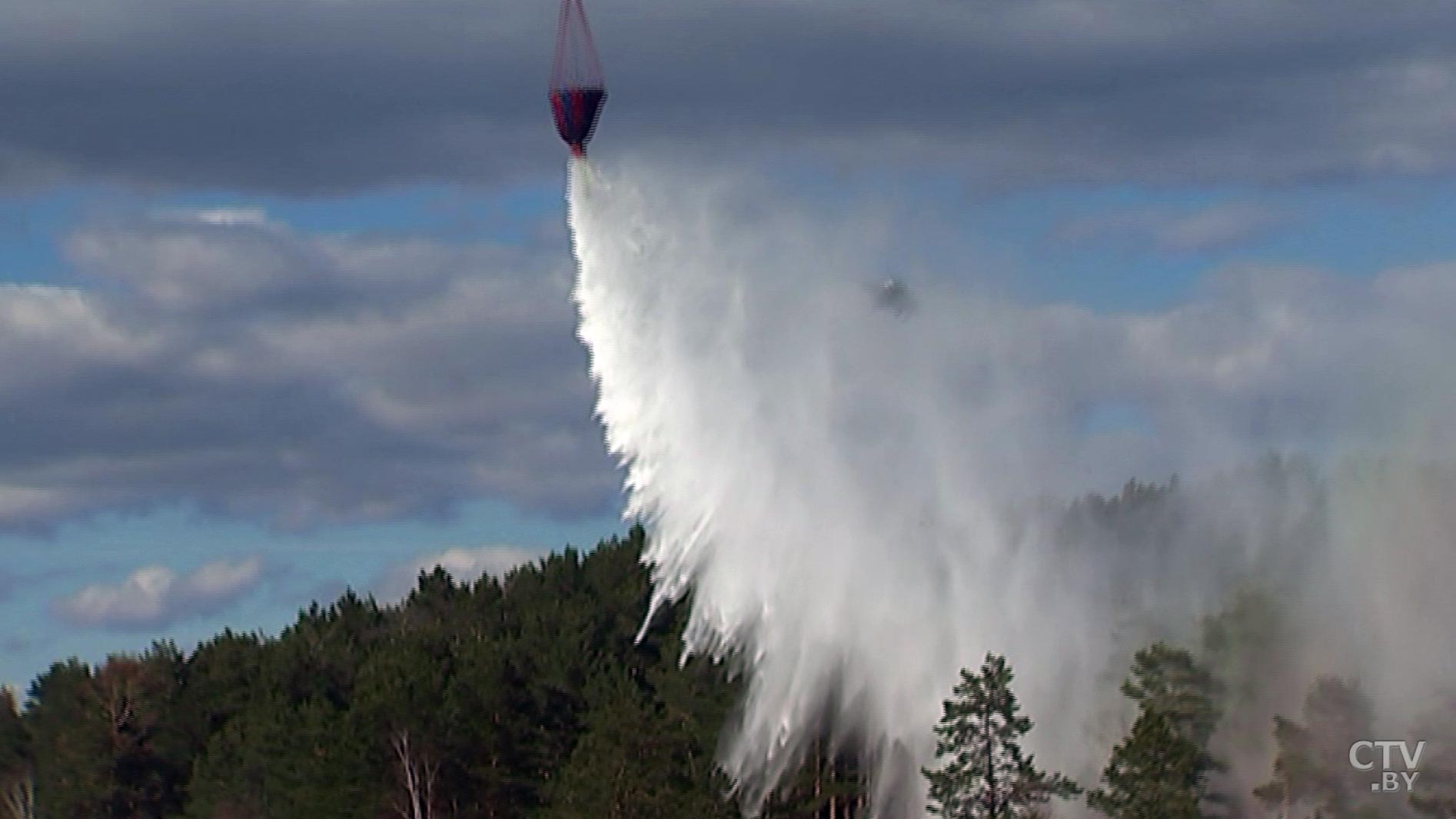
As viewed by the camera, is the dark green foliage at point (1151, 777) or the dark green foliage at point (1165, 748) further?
the dark green foliage at point (1165, 748)

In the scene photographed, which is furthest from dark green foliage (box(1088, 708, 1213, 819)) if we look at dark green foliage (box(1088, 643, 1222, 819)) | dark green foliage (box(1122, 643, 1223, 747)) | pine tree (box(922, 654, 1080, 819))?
dark green foliage (box(1122, 643, 1223, 747))

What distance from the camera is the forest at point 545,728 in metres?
87.8

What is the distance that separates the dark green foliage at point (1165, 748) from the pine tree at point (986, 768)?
1.92m

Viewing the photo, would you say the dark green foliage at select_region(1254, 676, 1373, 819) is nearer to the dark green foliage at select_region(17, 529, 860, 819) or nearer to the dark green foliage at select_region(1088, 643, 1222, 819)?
the dark green foliage at select_region(1088, 643, 1222, 819)

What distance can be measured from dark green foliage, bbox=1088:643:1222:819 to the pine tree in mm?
1920

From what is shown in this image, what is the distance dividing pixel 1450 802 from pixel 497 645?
5644 centimetres

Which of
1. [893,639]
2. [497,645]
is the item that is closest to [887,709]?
[893,639]

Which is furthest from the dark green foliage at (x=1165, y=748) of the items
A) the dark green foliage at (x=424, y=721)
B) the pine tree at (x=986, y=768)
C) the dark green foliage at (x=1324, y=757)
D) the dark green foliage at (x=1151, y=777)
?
the dark green foliage at (x=424, y=721)

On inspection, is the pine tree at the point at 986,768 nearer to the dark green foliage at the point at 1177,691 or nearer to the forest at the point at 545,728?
the forest at the point at 545,728

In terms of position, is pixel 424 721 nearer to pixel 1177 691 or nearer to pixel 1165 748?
pixel 1177 691

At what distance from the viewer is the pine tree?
85.3m

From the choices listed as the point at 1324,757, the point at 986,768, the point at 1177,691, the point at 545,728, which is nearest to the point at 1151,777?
the point at 986,768

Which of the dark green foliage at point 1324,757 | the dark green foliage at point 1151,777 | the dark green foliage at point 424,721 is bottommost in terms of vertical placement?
the dark green foliage at point 1151,777

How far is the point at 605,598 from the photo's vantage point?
16075cm
